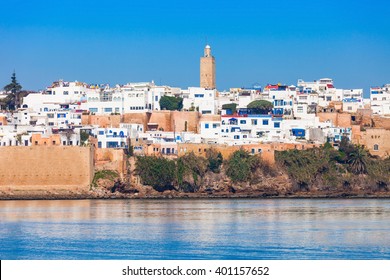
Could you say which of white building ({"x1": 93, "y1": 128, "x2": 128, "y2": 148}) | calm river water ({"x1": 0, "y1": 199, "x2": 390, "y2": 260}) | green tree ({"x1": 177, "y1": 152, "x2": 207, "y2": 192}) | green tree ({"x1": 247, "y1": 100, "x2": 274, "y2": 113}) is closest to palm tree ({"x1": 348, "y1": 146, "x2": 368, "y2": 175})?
calm river water ({"x1": 0, "y1": 199, "x2": 390, "y2": 260})

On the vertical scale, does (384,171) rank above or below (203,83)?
below

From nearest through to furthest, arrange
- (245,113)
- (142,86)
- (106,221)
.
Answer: (106,221) < (245,113) < (142,86)

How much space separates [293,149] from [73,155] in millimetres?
7556

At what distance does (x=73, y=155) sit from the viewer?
38.3 metres

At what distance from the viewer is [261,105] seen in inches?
1860

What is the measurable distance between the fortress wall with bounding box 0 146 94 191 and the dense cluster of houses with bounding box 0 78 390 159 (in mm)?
1123

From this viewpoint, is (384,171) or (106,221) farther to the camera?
(384,171)

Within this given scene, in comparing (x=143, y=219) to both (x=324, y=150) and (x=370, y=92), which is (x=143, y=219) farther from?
(x=370, y=92)

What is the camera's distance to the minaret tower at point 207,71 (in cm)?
5612

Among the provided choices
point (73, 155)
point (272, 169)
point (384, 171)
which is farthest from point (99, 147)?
point (384, 171)

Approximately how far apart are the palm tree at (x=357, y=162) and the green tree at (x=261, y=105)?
270 inches

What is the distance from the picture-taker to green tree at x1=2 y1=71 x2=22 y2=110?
53.5 m

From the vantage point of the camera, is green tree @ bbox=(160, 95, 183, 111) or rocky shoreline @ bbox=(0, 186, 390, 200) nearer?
rocky shoreline @ bbox=(0, 186, 390, 200)

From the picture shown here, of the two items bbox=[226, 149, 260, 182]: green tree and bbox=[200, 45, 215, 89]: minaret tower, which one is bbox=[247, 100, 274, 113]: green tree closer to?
bbox=[226, 149, 260, 182]: green tree
